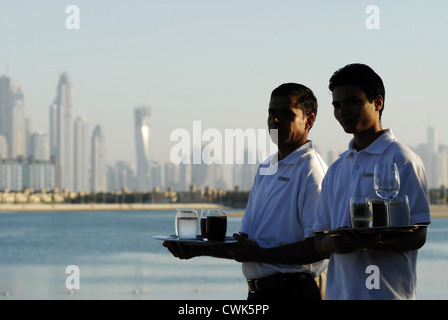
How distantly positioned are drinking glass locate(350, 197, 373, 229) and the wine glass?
53 millimetres

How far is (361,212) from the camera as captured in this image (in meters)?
2.74

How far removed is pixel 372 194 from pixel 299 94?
2.69ft

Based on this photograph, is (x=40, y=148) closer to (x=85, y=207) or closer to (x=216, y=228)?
(x=85, y=207)

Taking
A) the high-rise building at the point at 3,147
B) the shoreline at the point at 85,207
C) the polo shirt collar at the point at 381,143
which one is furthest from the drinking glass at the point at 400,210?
the high-rise building at the point at 3,147

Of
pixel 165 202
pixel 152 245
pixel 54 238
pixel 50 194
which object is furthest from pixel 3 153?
pixel 152 245

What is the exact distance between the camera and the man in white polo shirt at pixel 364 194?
279 centimetres

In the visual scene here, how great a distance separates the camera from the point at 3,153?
7224 inches

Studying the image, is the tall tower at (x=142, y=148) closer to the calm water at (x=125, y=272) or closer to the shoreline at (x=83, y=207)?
the shoreline at (x=83, y=207)

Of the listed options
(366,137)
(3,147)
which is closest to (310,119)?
(366,137)

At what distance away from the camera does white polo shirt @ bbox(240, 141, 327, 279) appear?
348 centimetres

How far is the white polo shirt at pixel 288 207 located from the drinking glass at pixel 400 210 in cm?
66

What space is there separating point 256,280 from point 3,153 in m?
187

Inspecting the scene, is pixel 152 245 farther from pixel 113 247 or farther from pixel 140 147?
pixel 140 147

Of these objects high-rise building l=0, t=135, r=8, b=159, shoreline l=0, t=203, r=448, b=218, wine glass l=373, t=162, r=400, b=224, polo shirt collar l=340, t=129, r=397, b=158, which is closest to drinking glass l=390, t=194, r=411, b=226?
wine glass l=373, t=162, r=400, b=224
